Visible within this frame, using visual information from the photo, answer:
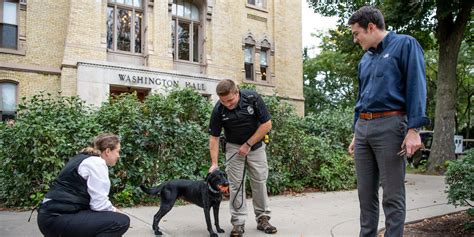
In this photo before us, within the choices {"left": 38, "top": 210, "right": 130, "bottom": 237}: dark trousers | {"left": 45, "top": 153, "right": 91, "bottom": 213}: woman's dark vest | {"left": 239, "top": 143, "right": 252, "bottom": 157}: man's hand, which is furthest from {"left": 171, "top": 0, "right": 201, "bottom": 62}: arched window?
{"left": 38, "top": 210, "right": 130, "bottom": 237}: dark trousers

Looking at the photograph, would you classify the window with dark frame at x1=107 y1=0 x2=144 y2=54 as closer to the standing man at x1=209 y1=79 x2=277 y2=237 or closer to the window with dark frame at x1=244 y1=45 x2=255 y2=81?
the window with dark frame at x1=244 y1=45 x2=255 y2=81

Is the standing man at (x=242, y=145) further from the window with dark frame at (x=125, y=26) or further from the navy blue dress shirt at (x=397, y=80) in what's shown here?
the window with dark frame at (x=125, y=26)

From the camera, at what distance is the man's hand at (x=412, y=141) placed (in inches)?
141

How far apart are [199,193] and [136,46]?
1578 centimetres

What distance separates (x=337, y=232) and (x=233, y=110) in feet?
7.27

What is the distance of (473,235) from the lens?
18.9 ft

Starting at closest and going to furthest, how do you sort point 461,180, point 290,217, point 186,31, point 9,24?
1. point 461,180
2. point 290,217
3. point 9,24
4. point 186,31

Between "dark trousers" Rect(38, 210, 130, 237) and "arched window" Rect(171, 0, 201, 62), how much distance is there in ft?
58.3

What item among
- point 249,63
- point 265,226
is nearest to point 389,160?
point 265,226

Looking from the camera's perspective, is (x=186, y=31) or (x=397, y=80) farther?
(x=186, y=31)

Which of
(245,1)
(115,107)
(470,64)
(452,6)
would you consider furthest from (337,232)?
(470,64)

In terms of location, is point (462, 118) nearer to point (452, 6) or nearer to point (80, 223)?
point (452, 6)

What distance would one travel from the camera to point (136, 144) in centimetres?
813

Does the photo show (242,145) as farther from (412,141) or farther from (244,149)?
(412,141)
